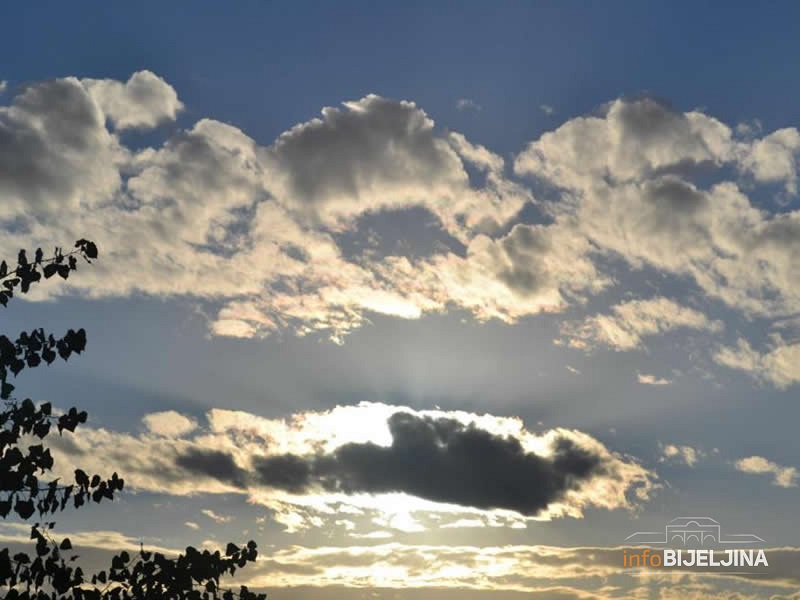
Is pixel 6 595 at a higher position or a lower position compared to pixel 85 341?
lower

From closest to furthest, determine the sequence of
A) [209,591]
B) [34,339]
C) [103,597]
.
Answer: [34,339]
[103,597]
[209,591]

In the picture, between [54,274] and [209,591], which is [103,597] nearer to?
[209,591]

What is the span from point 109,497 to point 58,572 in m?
1.99

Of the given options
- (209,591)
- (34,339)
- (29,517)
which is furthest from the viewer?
(209,591)

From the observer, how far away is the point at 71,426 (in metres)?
20.6

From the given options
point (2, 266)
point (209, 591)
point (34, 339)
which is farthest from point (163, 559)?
point (2, 266)

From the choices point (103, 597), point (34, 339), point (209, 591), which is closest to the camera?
point (34, 339)

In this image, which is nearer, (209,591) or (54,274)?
(54,274)

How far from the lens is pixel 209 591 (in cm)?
2417

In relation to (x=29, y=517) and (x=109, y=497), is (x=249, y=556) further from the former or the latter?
(x=29, y=517)

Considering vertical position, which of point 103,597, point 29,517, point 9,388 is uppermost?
point 9,388

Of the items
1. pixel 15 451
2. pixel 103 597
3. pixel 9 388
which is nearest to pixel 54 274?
pixel 9 388

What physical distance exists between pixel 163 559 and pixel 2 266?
889cm

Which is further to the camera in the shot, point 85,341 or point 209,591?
point 209,591
